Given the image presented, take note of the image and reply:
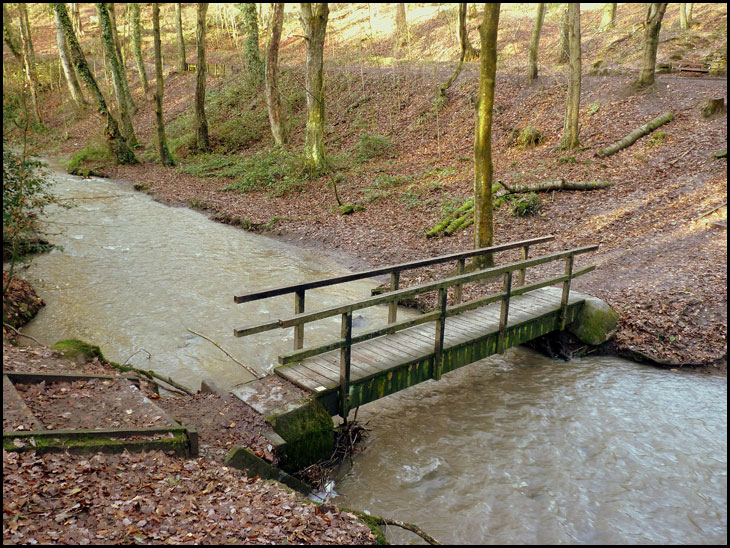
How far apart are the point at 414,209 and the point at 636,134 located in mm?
7814

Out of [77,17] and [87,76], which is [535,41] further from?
[77,17]

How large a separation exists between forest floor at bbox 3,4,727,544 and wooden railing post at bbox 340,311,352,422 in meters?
1.32

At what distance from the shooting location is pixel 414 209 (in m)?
16.8

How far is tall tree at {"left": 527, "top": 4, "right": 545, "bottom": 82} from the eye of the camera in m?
22.4

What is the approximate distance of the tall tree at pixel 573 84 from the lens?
56.6 feet

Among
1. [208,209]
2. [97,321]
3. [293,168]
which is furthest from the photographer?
[293,168]

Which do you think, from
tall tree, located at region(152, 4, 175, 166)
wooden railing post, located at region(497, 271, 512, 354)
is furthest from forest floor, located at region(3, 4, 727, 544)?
wooden railing post, located at region(497, 271, 512, 354)

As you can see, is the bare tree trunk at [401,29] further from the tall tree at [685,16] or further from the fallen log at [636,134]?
the fallen log at [636,134]

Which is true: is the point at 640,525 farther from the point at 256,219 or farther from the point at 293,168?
the point at 293,168

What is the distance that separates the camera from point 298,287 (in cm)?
648

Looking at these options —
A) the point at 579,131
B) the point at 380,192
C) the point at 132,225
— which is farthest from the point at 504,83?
the point at 132,225

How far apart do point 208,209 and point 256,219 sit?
273 centimetres

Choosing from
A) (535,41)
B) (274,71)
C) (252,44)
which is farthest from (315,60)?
(252,44)

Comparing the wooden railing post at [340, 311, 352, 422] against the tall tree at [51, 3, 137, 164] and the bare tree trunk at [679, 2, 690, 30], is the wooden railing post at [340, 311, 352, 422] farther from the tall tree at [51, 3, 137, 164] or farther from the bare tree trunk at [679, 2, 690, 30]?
the bare tree trunk at [679, 2, 690, 30]
